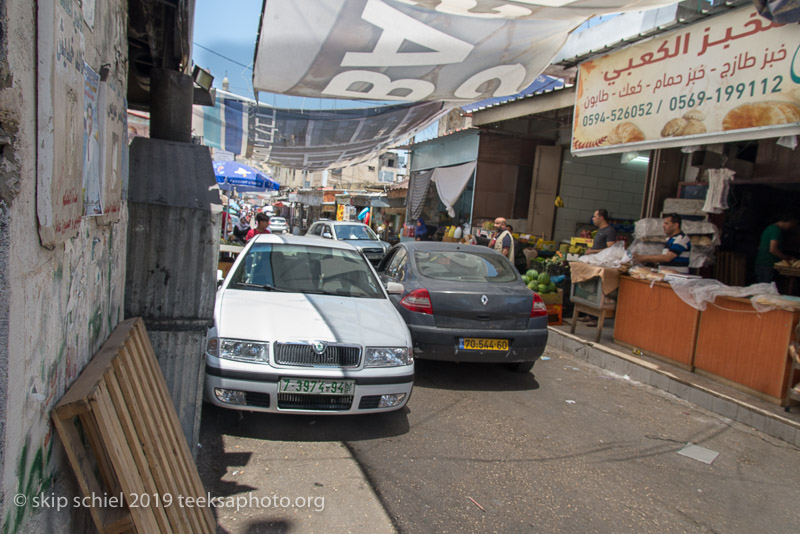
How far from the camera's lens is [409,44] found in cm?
554

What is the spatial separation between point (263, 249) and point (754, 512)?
15.4 feet

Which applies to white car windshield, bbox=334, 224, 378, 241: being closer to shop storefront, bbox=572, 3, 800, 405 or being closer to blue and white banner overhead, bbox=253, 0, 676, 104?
shop storefront, bbox=572, 3, 800, 405

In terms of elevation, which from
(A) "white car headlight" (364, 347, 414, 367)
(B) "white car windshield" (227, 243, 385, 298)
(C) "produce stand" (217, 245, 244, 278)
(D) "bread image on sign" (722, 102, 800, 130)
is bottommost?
(A) "white car headlight" (364, 347, 414, 367)

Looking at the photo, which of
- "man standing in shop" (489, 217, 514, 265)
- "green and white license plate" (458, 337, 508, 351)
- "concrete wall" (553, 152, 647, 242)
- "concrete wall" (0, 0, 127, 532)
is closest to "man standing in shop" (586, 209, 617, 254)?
"man standing in shop" (489, 217, 514, 265)

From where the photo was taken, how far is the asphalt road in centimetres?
316

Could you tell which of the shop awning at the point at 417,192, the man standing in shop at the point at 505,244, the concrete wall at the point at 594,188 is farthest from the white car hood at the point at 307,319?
the shop awning at the point at 417,192

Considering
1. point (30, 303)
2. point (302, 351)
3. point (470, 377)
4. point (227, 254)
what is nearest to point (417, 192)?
point (227, 254)

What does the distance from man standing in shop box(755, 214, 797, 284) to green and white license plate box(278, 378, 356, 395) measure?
6.73 meters

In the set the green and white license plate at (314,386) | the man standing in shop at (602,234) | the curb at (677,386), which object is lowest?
the curb at (677,386)

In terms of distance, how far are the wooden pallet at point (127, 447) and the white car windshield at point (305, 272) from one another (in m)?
2.25

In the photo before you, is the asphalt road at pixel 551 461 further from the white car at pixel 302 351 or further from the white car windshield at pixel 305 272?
the white car windshield at pixel 305 272

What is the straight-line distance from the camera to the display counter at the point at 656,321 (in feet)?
20.1

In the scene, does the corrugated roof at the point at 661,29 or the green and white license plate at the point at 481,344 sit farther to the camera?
the corrugated roof at the point at 661,29

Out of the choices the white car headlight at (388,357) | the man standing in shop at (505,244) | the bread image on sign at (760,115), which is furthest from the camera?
the man standing in shop at (505,244)
